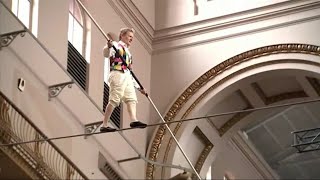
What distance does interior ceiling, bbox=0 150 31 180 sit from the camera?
11.6m

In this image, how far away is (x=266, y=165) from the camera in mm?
22703

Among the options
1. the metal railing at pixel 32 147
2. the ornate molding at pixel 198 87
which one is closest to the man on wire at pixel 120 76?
the metal railing at pixel 32 147

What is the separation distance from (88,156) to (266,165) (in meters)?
9.17

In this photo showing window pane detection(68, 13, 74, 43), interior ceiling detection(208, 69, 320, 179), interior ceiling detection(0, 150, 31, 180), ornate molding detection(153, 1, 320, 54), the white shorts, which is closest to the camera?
the white shorts

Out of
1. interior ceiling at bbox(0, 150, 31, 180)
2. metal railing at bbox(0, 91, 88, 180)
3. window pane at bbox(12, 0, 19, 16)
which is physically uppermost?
window pane at bbox(12, 0, 19, 16)

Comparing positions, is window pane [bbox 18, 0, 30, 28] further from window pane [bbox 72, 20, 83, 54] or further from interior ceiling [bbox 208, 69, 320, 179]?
interior ceiling [bbox 208, 69, 320, 179]

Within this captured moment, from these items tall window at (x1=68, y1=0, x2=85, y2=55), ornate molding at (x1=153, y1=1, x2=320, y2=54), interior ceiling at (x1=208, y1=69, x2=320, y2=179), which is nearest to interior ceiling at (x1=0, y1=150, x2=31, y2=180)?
tall window at (x1=68, y1=0, x2=85, y2=55)

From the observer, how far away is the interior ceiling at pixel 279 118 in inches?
679

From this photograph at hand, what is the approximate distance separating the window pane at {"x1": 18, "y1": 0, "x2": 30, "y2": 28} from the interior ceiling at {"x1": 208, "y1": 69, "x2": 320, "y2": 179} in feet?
15.7

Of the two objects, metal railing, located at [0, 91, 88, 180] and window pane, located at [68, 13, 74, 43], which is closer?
metal railing, located at [0, 91, 88, 180]

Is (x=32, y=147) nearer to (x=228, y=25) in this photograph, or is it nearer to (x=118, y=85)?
(x=118, y=85)

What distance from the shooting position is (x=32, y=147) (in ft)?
40.2

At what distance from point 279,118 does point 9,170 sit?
11.3m

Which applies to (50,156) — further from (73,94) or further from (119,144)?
(119,144)
